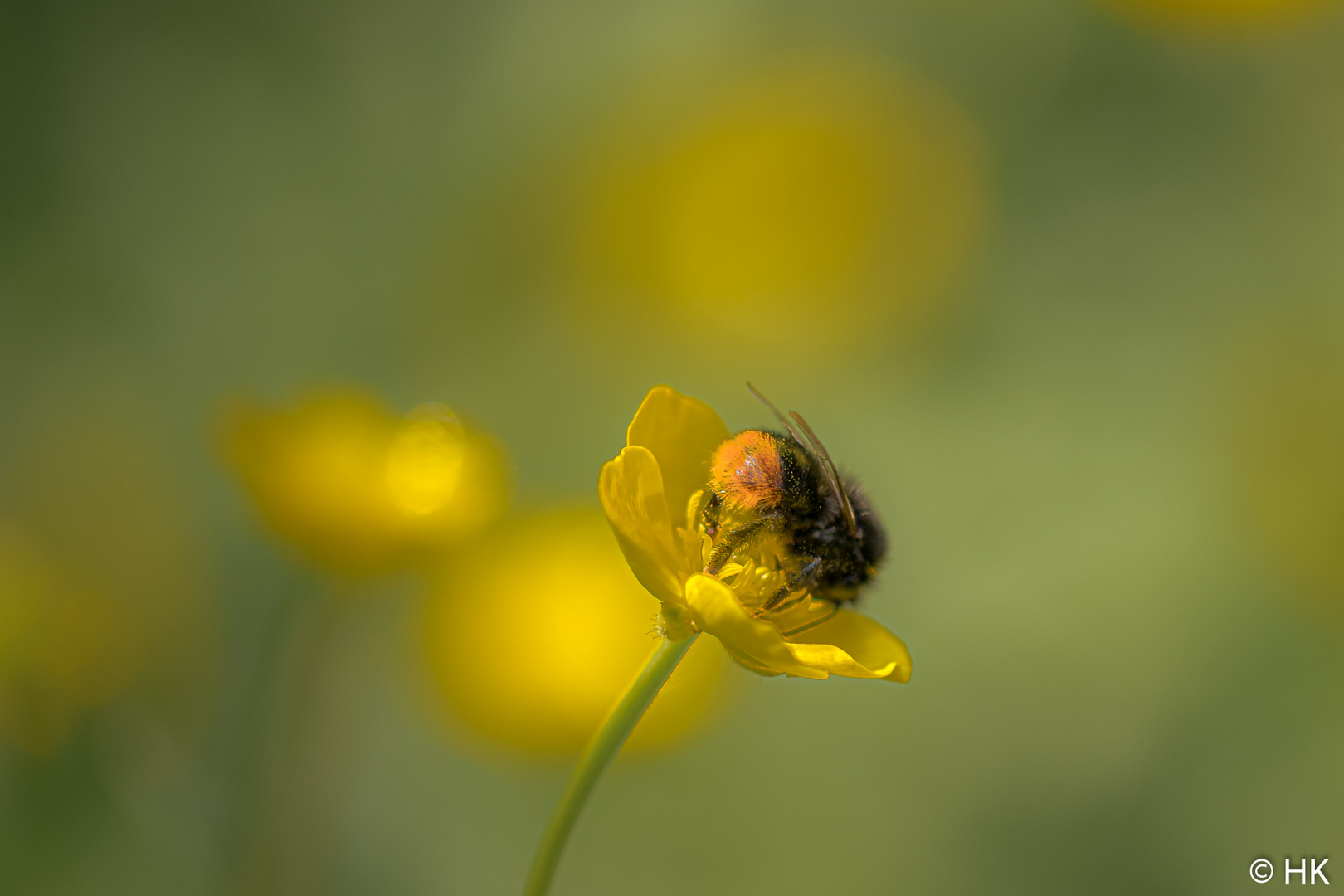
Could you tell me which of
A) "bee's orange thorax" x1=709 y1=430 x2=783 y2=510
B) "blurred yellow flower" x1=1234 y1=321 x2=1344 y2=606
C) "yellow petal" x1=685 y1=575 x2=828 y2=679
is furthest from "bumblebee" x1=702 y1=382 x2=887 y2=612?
"blurred yellow flower" x1=1234 y1=321 x2=1344 y2=606

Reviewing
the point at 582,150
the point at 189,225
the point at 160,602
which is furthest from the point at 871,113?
the point at 160,602

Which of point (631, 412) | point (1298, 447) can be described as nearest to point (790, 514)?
point (631, 412)

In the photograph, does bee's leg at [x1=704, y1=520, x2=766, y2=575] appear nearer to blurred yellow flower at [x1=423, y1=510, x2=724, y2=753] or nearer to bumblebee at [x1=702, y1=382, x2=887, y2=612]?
bumblebee at [x1=702, y1=382, x2=887, y2=612]

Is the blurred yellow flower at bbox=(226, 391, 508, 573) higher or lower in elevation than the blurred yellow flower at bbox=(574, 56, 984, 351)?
lower

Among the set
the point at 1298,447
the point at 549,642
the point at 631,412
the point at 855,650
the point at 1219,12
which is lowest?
the point at 855,650

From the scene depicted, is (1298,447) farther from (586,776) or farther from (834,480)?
(586,776)
